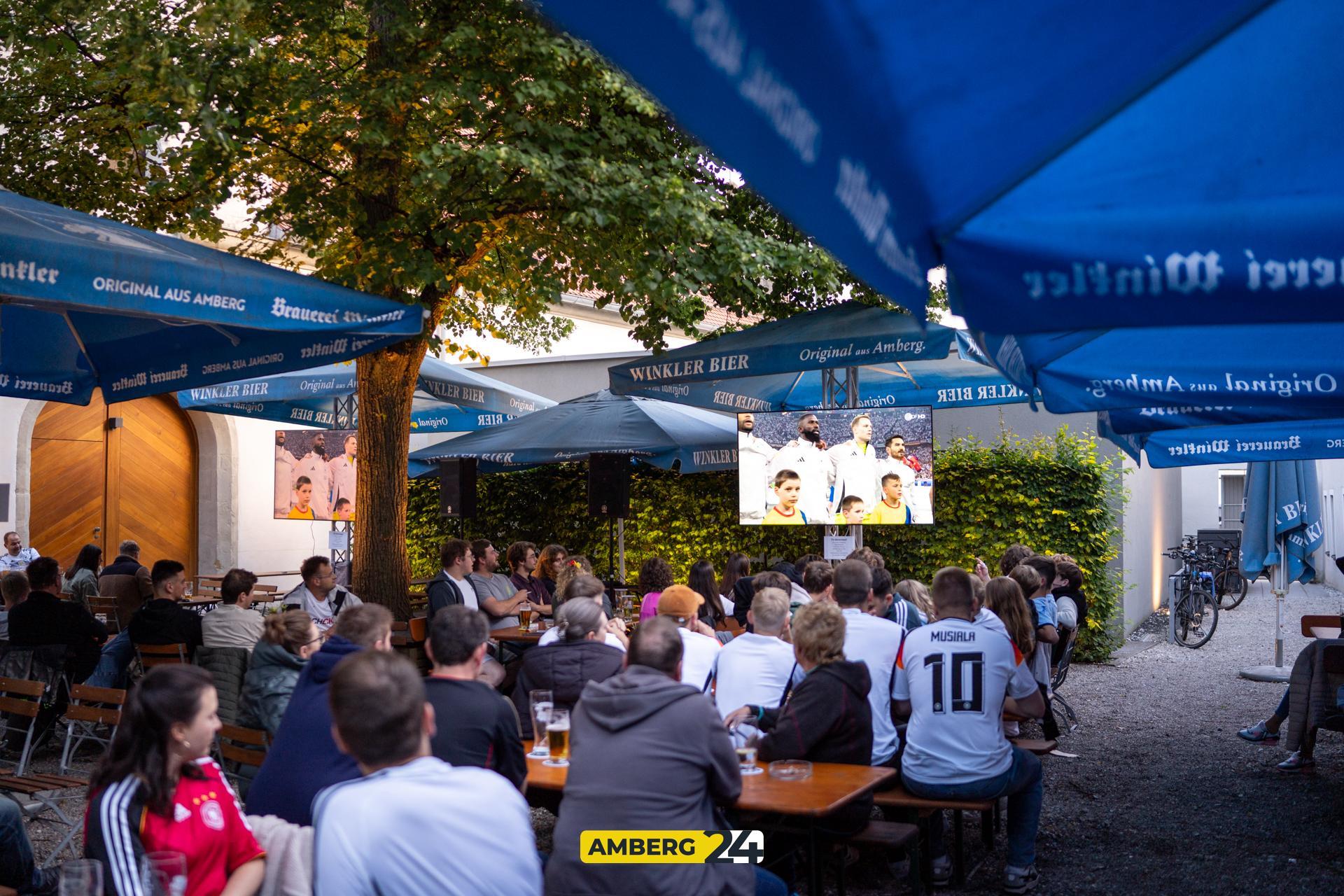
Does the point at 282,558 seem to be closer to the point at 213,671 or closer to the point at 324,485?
the point at 324,485

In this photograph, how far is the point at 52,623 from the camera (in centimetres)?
863

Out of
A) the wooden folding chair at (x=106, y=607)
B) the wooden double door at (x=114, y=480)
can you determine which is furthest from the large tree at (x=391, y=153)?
the wooden double door at (x=114, y=480)

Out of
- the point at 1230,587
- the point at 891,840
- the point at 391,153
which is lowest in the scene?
the point at 1230,587

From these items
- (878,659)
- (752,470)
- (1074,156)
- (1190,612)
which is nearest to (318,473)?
(752,470)

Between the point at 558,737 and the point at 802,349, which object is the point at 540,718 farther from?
the point at 802,349

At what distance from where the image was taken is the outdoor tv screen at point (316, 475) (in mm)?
11977

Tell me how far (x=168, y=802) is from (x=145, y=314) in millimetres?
2751

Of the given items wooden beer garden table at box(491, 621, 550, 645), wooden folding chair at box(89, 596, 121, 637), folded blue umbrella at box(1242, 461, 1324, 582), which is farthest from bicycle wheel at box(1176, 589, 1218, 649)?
wooden folding chair at box(89, 596, 121, 637)

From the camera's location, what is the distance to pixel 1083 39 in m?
2.12

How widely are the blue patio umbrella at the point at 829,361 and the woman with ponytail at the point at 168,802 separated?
529cm

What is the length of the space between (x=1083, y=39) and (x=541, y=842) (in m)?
5.53

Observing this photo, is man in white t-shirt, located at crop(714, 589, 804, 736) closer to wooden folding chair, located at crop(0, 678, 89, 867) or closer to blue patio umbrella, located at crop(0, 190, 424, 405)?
blue patio umbrella, located at crop(0, 190, 424, 405)

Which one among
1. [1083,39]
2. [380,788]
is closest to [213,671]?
[380,788]

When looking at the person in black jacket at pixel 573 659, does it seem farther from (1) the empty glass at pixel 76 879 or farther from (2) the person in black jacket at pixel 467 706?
(1) the empty glass at pixel 76 879
